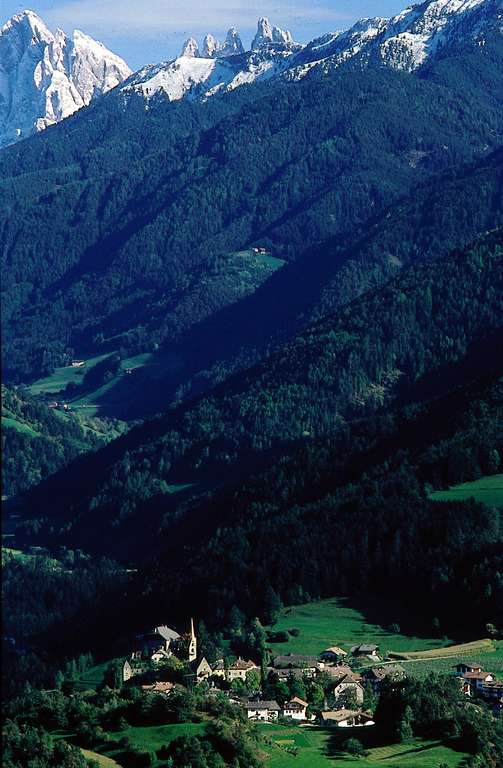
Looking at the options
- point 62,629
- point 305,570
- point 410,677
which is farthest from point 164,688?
point 62,629

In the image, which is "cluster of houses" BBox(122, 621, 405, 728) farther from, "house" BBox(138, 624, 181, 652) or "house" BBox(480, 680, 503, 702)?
"house" BBox(480, 680, 503, 702)

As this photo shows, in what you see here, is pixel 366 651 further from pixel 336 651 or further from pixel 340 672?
pixel 340 672

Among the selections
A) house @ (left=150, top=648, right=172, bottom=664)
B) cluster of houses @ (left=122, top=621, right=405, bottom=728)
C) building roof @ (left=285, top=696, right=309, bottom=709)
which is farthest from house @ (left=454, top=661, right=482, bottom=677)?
house @ (left=150, top=648, right=172, bottom=664)

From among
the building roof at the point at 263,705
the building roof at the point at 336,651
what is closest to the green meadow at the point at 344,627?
the building roof at the point at 336,651

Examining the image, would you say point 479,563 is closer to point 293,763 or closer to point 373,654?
point 373,654

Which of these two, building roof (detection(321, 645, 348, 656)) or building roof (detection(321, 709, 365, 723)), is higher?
building roof (detection(321, 645, 348, 656))

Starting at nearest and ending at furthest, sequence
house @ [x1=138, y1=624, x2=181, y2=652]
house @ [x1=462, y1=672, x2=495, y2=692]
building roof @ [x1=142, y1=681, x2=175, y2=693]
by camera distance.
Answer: building roof @ [x1=142, y1=681, x2=175, y2=693], house @ [x1=462, y1=672, x2=495, y2=692], house @ [x1=138, y1=624, x2=181, y2=652]

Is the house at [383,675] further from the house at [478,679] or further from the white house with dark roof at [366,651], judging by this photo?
the white house with dark roof at [366,651]
